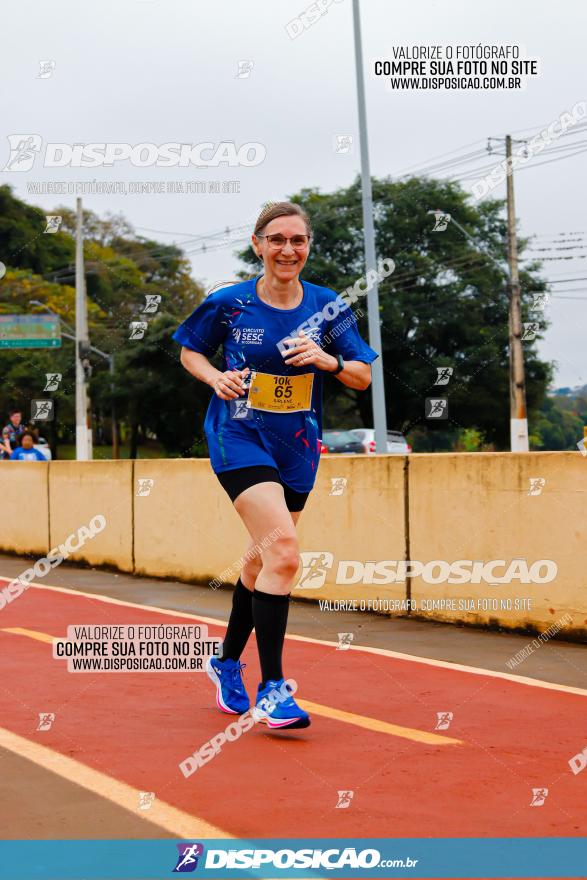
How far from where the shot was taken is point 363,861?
3566 millimetres

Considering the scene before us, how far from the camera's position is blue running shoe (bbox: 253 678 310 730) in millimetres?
5133

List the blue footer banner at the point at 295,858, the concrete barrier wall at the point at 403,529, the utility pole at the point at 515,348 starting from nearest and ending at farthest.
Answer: the blue footer banner at the point at 295,858 → the concrete barrier wall at the point at 403,529 → the utility pole at the point at 515,348

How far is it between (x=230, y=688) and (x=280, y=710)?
0.50 m

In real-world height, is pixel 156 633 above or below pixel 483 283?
below

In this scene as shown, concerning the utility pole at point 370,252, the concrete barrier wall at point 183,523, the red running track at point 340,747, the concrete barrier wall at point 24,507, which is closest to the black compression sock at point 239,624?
the red running track at point 340,747

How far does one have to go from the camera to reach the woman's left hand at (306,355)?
5.20 meters

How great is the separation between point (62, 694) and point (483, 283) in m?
49.5

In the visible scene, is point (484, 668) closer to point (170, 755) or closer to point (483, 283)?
point (170, 755)

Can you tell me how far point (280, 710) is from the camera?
5137 mm

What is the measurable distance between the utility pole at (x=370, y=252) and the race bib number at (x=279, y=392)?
22.0 metres

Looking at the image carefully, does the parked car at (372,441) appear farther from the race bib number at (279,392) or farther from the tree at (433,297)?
the race bib number at (279,392)

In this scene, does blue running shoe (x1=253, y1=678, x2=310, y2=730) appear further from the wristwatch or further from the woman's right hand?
the wristwatch

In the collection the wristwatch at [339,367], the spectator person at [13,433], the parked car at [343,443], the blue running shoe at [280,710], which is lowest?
the blue running shoe at [280,710]

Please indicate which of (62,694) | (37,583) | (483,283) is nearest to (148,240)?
(483,283)
